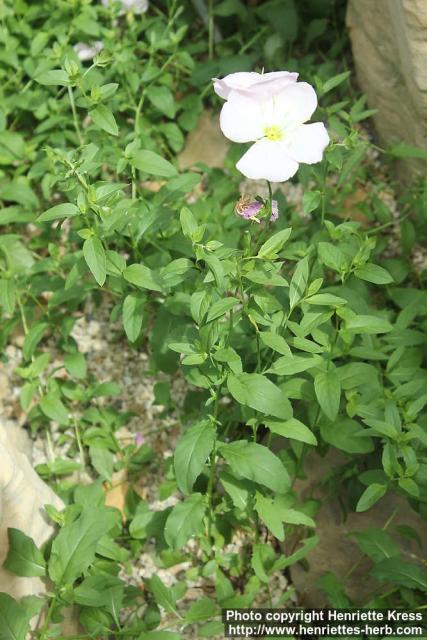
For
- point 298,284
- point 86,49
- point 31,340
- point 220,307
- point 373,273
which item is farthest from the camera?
point 86,49

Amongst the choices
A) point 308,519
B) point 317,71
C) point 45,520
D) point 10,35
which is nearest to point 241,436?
point 308,519

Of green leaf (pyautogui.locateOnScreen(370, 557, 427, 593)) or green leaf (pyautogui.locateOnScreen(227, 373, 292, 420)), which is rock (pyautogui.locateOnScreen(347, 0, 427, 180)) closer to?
green leaf (pyautogui.locateOnScreen(227, 373, 292, 420))

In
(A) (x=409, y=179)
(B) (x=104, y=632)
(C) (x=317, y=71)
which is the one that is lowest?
(B) (x=104, y=632)

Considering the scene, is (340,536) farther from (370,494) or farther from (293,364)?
(293,364)

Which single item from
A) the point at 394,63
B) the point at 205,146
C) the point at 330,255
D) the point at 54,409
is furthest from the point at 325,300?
the point at 205,146

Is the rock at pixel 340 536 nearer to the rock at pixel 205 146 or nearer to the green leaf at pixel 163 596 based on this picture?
the green leaf at pixel 163 596

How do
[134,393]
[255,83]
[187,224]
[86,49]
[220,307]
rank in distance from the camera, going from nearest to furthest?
[255,83], [220,307], [187,224], [134,393], [86,49]

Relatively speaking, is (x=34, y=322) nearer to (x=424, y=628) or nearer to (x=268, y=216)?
(x=268, y=216)
